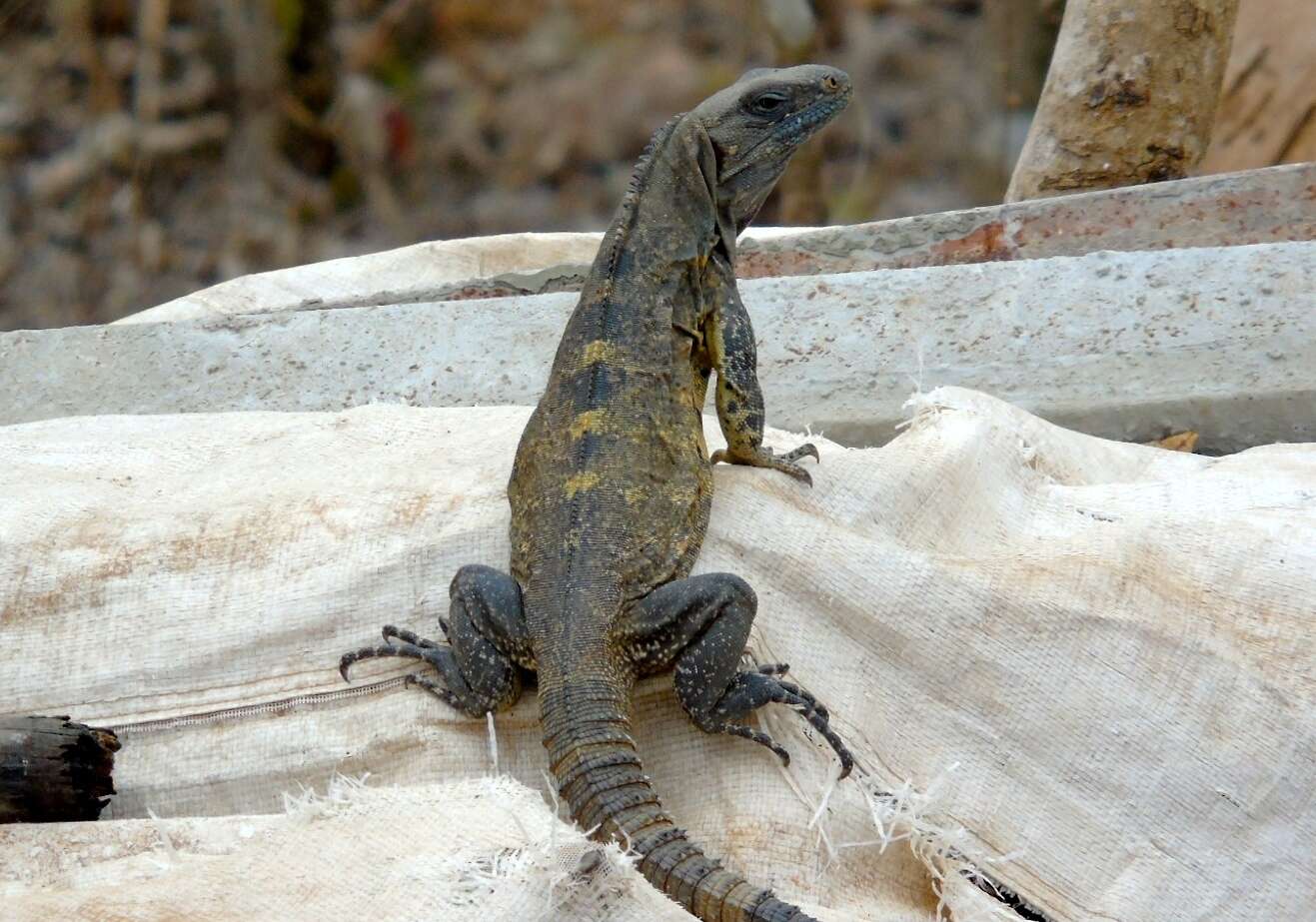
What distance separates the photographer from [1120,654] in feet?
9.57

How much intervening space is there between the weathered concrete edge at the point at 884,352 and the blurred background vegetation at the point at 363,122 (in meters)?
6.50

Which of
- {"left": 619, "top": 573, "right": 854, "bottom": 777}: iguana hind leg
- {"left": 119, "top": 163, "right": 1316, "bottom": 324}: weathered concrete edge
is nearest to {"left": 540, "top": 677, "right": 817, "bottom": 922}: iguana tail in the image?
{"left": 619, "top": 573, "right": 854, "bottom": 777}: iguana hind leg

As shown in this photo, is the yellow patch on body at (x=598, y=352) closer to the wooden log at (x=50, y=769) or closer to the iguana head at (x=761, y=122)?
the iguana head at (x=761, y=122)

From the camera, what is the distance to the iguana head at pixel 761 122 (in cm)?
370

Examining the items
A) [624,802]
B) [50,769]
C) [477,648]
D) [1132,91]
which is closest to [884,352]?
[477,648]

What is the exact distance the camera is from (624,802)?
8.69ft

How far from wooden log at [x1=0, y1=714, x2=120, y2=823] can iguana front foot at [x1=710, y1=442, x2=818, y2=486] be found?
1.48 meters

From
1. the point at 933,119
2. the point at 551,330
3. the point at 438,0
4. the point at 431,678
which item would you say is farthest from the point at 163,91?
the point at 431,678

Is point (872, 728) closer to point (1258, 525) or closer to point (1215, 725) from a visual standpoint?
point (1215, 725)

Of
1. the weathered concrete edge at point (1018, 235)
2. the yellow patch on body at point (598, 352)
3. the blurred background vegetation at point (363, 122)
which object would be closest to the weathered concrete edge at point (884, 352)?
the weathered concrete edge at point (1018, 235)

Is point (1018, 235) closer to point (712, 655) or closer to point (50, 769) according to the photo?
point (712, 655)

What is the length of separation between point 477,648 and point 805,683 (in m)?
0.67

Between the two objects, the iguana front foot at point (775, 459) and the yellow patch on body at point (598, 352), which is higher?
the yellow patch on body at point (598, 352)

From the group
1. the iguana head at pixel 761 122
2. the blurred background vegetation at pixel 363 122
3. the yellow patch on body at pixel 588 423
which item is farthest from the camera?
the blurred background vegetation at pixel 363 122
